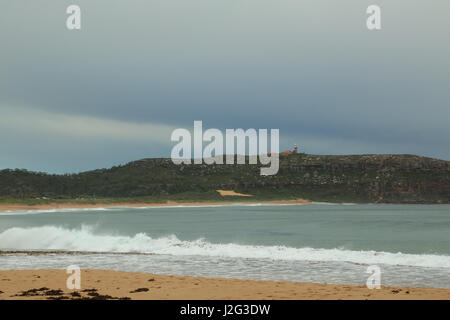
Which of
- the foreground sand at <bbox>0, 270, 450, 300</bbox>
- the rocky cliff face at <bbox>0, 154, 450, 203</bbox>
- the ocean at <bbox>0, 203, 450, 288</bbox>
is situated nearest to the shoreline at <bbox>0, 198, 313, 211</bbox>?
the rocky cliff face at <bbox>0, 154, 450, 203</bbox>

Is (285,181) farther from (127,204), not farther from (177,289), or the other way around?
(177,289)

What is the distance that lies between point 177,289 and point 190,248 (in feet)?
47.0

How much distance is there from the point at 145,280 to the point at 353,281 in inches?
308

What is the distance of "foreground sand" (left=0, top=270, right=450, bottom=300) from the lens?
15.3 meters

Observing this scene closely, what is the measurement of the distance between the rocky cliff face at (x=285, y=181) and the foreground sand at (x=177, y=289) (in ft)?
416

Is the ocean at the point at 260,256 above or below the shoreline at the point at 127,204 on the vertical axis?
above

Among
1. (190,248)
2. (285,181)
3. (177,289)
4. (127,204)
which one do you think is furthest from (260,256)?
(285,181)

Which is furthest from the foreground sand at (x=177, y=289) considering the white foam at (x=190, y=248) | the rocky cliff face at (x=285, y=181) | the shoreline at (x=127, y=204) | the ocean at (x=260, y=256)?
the rocky cliff face at (x=285, y=181)

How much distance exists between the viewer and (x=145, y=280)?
18766 millimetres

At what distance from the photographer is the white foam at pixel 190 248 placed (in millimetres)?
25250

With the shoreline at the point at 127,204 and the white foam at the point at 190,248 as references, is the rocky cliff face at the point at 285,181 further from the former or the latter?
the white foam at the point at 190,248

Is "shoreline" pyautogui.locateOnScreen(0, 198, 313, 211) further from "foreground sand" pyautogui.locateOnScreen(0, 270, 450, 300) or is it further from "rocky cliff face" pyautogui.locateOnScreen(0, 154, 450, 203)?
"foreground sand" pyautogui.locateOnScreen(0, 270, 450, 300)
